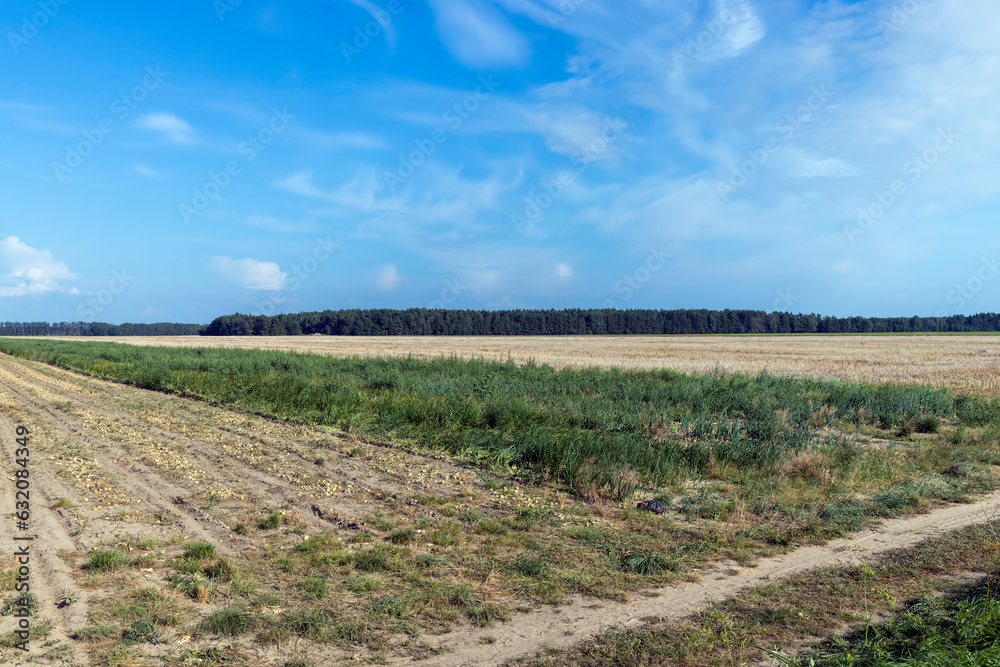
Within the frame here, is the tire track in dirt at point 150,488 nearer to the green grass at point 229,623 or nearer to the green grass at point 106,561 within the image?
the green grass at point 106,561

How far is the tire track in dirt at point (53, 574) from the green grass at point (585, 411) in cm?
218

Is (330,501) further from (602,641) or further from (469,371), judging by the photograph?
(469,371)

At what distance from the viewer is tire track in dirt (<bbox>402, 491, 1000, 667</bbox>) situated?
4.38 metres

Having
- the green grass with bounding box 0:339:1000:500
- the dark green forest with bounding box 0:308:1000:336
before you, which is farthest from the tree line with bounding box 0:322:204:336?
the green grass with bounding box 0:339:1000:500

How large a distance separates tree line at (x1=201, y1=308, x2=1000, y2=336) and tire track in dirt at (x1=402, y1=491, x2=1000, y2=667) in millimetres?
127033

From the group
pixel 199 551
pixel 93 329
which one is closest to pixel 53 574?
pixel 199 551

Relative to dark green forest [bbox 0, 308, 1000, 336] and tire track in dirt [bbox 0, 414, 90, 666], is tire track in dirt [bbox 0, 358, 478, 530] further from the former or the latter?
dark green forest [bbox 0, 308, 1000, 336]

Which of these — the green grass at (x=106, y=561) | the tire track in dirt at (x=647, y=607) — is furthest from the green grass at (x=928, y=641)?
the green grass at (x=106, y=561)

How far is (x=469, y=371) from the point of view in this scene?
23.0 m

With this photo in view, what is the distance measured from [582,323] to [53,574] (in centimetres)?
13562

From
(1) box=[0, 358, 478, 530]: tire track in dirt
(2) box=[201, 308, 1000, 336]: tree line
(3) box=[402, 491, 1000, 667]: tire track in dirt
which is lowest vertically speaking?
(3) box=[402, 491, 1000, 667]: tire track in dirt

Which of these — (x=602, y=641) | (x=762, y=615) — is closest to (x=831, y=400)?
(x=762, y=615)

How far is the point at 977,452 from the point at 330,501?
1322 cm

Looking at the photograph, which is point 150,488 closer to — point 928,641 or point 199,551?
point 199,551
